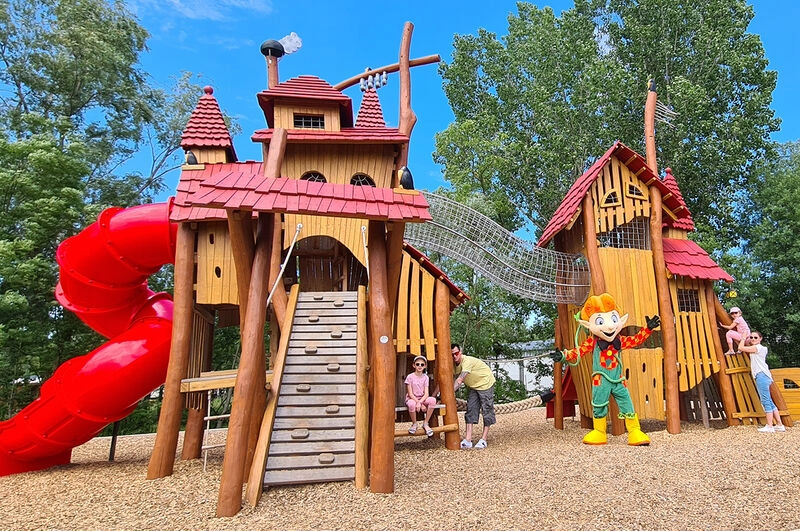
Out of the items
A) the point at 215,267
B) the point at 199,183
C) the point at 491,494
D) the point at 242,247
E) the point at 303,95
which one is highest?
the point at 303,95

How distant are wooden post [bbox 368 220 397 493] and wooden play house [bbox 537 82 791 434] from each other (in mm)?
4792

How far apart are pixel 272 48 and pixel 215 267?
3813 mm

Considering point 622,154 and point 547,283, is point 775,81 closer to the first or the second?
point 622,154

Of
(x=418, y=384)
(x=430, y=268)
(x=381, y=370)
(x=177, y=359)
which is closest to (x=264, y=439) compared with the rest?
(x=381, y=370)

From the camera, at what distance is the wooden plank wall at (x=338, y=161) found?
828 cm

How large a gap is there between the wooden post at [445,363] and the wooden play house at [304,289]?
2 centimetres

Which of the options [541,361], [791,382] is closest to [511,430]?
[791,382]

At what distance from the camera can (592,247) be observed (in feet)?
28.9

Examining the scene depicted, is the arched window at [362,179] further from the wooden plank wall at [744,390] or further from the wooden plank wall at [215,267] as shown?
the wooden plank wall at [744,390]

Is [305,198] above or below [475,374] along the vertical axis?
above

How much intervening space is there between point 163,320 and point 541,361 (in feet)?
53.3

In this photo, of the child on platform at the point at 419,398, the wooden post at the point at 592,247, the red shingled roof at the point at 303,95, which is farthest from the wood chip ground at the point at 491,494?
the red shingled roof at the point at 303,95

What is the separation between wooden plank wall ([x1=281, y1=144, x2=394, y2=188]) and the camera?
8.28 m

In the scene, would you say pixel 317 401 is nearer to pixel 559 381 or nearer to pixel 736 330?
pixel 559 381
